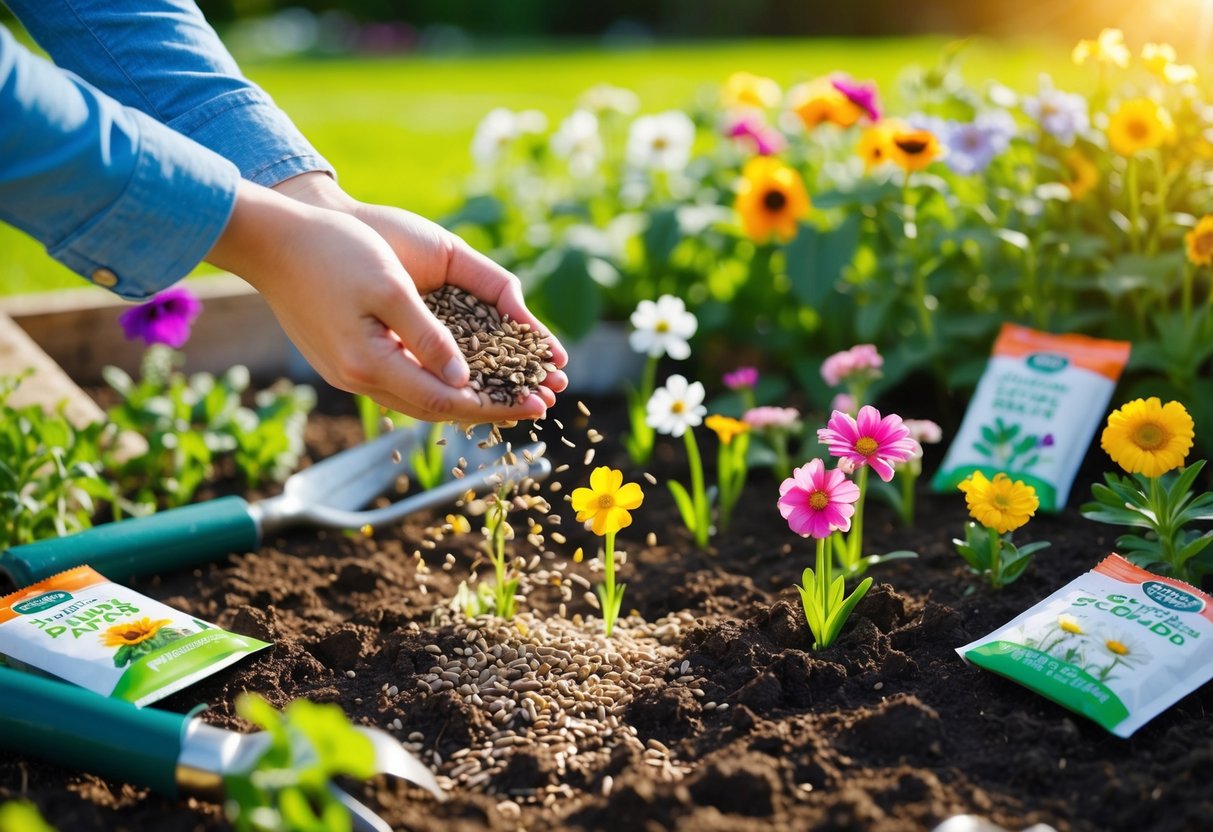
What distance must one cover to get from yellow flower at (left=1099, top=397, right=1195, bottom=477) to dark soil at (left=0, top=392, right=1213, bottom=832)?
27cm

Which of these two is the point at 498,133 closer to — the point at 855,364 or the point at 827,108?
the point at 827,108

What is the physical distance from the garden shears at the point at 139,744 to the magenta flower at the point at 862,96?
6.34 ft

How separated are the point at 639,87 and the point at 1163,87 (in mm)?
6021

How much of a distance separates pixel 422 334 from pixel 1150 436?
102 cm

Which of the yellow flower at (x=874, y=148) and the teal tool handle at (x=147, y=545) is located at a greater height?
the yellow flower at (x=874, y=148)

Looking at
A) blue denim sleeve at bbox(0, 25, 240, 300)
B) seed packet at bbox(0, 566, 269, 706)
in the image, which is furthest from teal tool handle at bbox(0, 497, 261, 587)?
blue denim sleeve at bbox(0, 25, 240, 300)

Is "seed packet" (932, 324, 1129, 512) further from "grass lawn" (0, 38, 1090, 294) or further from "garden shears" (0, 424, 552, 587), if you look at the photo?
"grass lawn" (0, 38, 1090, 294)

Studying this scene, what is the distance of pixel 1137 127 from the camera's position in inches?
88.7

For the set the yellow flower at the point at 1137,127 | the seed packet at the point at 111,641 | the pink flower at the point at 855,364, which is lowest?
the seed packet at the point at 111,641

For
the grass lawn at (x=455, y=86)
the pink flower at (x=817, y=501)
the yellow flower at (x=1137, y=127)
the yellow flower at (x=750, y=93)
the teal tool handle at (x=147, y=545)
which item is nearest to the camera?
the pink flower at (x=817, y=501)

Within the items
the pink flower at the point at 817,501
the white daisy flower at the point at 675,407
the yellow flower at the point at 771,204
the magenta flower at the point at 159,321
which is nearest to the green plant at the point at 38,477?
the magenta flower at the point at 159,321

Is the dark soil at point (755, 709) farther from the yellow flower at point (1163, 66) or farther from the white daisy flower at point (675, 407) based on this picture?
the yellow flower at point (1163, 66)

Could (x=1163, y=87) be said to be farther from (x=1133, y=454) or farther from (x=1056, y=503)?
(x=1133, y=454)

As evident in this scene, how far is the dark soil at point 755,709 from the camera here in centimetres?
133
